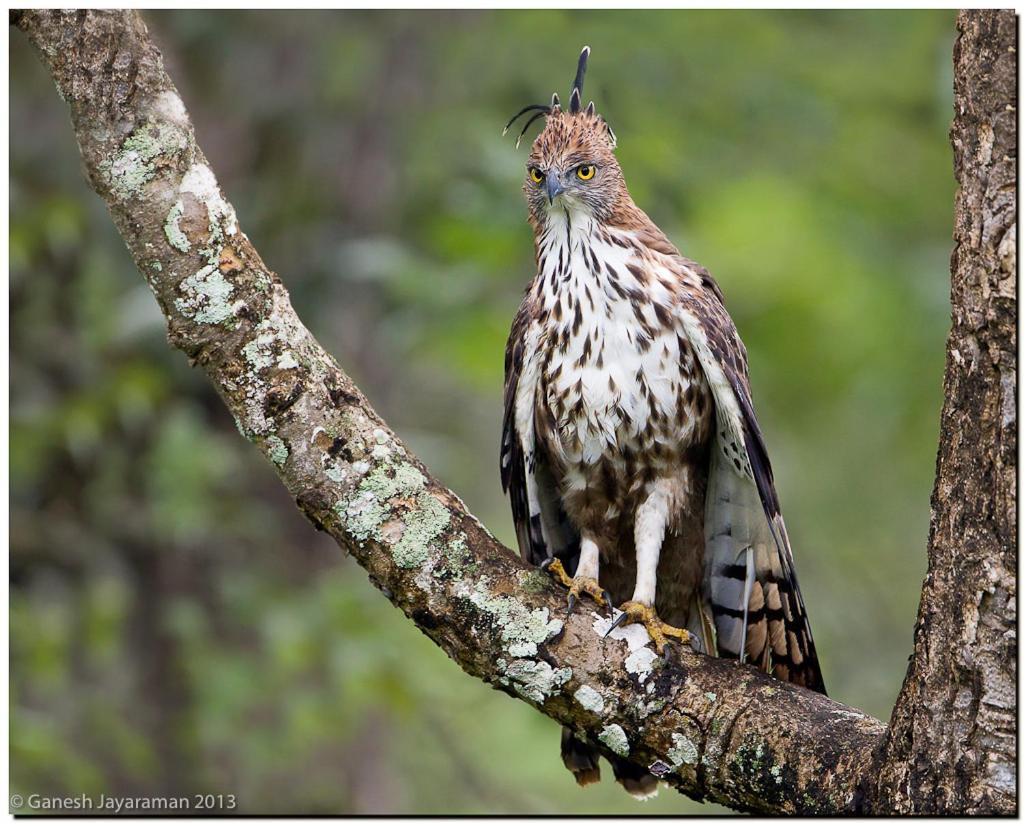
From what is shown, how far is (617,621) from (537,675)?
0.30 metres

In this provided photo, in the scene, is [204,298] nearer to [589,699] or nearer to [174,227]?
[174,227]

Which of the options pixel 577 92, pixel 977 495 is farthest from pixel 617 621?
pixel 577 92

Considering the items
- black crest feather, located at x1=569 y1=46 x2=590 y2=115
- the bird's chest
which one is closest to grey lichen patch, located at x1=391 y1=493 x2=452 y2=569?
the bird's chest

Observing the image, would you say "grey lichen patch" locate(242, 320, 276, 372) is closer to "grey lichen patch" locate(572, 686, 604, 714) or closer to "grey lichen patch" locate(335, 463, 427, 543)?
"grey lichen patch" locate(335, 463, 427, 543)

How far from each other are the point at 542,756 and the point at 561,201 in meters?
3.73

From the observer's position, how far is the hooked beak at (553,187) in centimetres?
387

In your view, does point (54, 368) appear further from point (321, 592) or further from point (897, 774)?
point (897, 774)

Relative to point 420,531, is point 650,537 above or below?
above

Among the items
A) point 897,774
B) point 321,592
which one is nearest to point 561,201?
point 897,774

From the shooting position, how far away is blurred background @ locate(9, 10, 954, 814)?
554 cm

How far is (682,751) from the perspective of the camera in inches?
108

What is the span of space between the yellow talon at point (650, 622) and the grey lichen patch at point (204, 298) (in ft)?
4.12

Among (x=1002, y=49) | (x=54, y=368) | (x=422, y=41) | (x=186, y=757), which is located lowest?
(x=186, y=757)

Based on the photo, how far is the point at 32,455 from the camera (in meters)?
5.60
